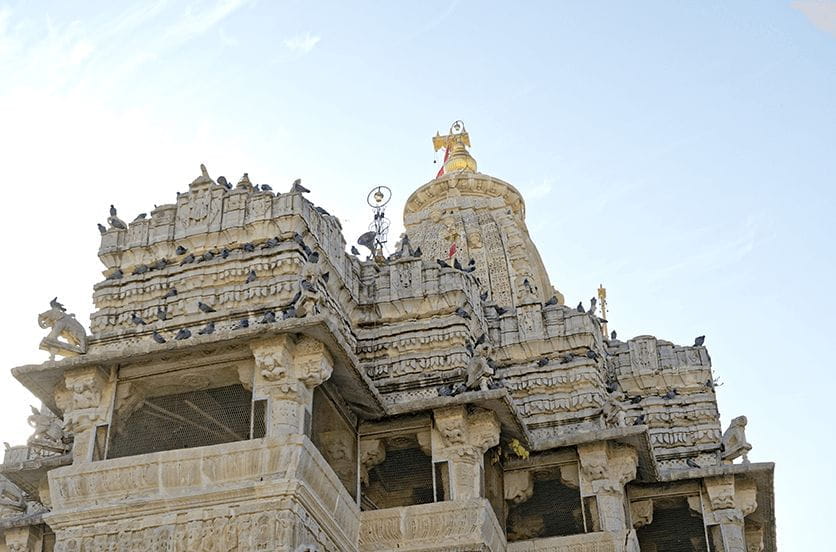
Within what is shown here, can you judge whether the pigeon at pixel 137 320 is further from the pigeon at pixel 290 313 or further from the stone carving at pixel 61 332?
the pigeon at pixel 290 313

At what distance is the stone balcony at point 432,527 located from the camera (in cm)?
1855

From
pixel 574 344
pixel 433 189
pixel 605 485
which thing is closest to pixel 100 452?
pixel 605 485

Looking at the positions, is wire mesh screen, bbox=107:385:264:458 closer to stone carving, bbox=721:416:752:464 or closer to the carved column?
the carved column

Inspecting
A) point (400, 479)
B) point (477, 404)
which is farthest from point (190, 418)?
point (477, 404)

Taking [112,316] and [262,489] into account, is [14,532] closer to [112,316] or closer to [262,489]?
[112,316]

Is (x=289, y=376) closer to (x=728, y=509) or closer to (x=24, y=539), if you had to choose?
(x=24, y=539)

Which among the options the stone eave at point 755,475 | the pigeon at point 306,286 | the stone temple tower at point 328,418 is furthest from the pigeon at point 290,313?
the stone eave at point 755,475

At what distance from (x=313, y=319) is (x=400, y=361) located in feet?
15.0

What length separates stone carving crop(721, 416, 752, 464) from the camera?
2252 cm

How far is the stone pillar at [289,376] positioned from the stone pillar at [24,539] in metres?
6.35

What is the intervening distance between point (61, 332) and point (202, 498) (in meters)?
3.95

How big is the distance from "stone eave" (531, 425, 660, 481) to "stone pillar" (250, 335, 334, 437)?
481cm

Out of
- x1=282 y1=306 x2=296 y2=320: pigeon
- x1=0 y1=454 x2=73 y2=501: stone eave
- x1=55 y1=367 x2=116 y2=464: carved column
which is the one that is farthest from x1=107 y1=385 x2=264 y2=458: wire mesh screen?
x1=0 y1=454 x2=73 y2=501: stone eave

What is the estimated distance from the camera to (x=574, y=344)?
78.2 ft
